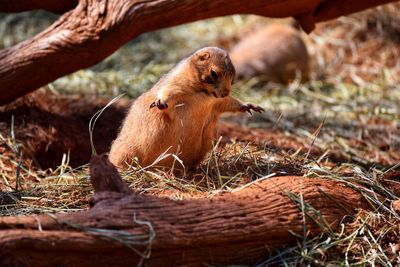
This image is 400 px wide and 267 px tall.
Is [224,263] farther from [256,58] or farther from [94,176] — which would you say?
[256,58]

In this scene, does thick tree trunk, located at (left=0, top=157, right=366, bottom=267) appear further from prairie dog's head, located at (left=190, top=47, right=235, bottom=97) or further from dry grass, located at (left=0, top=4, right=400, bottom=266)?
prairie dog's head, located at (left=190, top=47, right=235, bottom=97)

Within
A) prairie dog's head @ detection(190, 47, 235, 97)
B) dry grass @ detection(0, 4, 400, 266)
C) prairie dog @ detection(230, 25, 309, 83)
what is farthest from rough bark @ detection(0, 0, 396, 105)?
prairie dog @ detection(230, 25, 309, 83)

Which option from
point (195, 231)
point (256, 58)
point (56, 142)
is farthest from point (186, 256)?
point (256, 58)

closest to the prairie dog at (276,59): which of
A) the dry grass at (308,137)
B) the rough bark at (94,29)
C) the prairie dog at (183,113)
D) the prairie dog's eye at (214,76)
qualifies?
the dry grass at (308,137)

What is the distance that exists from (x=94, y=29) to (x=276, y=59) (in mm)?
4589

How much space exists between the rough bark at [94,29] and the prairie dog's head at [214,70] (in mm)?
830

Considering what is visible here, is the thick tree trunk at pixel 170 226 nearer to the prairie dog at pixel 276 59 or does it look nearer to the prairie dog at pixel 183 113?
the prairie dog at pixel 183 113

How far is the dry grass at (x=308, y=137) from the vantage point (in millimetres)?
4531

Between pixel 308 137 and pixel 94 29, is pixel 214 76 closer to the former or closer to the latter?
pixel 94 29

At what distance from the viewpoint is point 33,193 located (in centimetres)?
507

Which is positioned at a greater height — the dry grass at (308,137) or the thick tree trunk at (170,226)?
the thick tree trunk at (170,226)

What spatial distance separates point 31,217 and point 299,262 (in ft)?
4.71

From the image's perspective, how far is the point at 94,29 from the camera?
5926 millimetres

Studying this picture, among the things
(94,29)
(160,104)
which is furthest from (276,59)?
(160,104)
